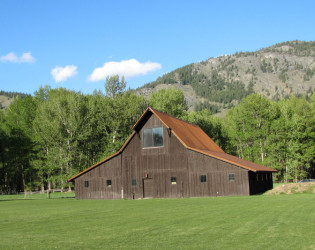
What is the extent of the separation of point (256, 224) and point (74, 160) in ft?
Result: 138

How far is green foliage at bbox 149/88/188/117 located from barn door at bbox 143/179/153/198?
83.0 ft

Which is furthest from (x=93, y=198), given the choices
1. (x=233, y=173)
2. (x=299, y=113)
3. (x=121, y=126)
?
(x=299, y=113)

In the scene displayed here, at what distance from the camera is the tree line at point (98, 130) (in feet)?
172

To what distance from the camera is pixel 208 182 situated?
33.1 m

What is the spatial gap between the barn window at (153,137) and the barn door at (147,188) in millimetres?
3605

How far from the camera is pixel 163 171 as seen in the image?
3516 cm

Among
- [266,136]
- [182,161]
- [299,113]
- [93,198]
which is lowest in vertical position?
[93,198]

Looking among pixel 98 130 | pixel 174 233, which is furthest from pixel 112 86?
pixel 174 233

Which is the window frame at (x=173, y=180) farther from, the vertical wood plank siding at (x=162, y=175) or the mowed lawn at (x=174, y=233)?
the mowed lawn at (x=174, y=233)

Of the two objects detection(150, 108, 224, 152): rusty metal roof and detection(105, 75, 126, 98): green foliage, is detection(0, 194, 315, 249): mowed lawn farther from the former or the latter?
detection(105, 75, 126, 98): green foliage

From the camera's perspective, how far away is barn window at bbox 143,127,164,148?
35.4 meters

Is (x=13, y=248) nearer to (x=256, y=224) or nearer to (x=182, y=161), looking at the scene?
(x=256, y=224)

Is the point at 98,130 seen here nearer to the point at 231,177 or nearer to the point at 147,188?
the point at 147,188

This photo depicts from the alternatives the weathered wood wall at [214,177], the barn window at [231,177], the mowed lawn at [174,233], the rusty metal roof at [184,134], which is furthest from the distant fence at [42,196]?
the mowed lawn at [174,233]
